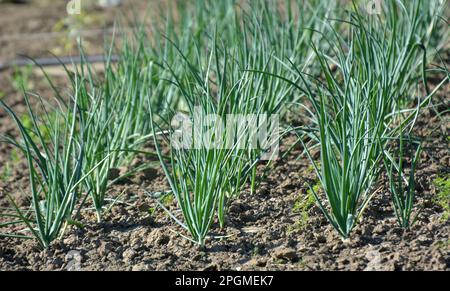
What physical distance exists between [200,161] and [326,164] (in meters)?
0.47

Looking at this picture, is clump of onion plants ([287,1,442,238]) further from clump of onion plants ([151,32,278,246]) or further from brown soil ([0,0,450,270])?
clump of onion plants ([151,32,278,246])

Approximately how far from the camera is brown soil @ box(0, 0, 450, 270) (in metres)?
2.59

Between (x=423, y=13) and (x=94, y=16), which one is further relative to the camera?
(x=94, y=16)

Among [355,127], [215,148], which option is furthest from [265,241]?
[355,127]

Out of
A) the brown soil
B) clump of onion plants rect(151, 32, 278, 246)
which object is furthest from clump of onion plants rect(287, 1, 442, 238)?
clump of onion plants rect(151, 32, 278, 246)

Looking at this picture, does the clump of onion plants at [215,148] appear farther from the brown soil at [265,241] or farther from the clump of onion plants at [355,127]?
the clump of onion plants at [355,127]

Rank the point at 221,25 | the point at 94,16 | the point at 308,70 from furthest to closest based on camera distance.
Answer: the point at 94,16 → the point at 221,25 → the point at 308,70

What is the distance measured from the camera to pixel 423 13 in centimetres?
378

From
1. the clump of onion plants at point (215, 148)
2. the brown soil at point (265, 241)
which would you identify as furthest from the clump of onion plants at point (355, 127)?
the clump of onion plants at point (215, 148)

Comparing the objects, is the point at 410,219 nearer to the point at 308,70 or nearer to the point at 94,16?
the point at 308,70

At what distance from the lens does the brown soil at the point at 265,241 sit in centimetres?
259

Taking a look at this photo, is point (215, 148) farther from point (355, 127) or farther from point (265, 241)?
point (355, 127)

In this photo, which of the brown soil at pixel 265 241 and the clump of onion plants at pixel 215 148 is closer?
the brown soil at pixel 265 241
